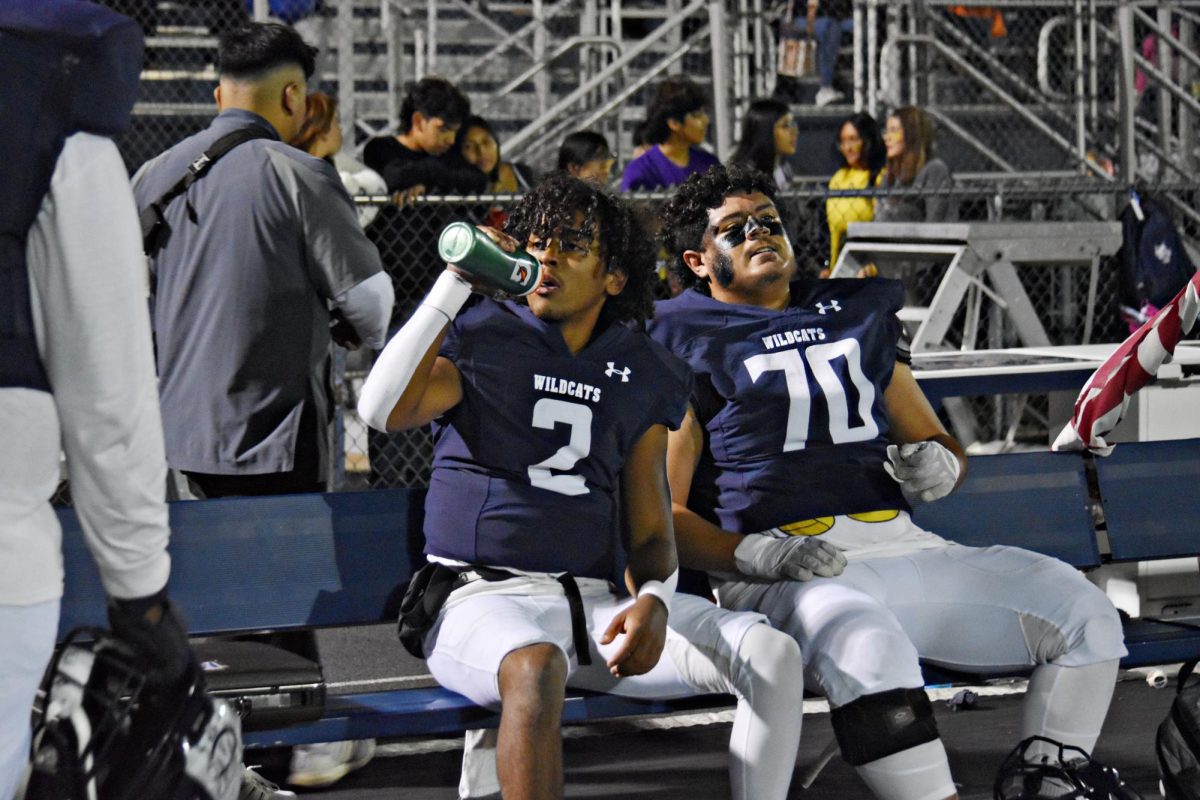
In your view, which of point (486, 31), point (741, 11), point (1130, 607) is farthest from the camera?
point (486, 31)

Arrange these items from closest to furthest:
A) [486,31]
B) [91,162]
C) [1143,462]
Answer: [91,162], [1143,462], [486,31]

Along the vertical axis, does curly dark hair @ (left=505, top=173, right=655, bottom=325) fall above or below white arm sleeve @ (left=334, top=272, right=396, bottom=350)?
above

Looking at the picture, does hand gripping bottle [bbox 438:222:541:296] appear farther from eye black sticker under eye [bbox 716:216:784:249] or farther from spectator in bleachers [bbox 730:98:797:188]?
spectator in bleachers [bbox 730:98:797:188]

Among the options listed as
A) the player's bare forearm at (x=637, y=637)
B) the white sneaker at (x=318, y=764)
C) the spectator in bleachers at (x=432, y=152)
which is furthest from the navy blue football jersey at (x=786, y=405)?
the spectator in bleachers at (x=432, y=152)

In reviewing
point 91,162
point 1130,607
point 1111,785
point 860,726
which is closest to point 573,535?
point 860,726

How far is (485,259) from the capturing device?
3.24 m

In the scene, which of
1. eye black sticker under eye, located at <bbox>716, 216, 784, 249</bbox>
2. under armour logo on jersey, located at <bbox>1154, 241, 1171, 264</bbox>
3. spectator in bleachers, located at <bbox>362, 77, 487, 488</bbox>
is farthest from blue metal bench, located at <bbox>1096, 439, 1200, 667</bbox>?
under armour logo on jersey, located at <bbox>1154, 241, 1171, 264</bbox>

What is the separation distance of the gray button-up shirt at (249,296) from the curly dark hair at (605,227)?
2.00ft

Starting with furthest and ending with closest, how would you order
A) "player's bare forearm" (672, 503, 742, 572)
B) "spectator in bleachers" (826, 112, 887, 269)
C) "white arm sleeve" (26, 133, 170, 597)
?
"spectator in bleachers" (826, 112, 887, 269), "player's bare forearm" (672, 503, 742, 572), "white arm sleeve" (26, 133, 170, 597)

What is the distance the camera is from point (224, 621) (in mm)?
3752

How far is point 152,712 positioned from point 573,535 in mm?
1404

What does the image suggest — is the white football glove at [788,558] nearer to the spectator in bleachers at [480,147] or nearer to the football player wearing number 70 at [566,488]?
the football player wearing number 70 at [566,488]

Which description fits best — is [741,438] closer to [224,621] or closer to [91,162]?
[224,621]

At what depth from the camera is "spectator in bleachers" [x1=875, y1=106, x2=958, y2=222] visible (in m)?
8.50
